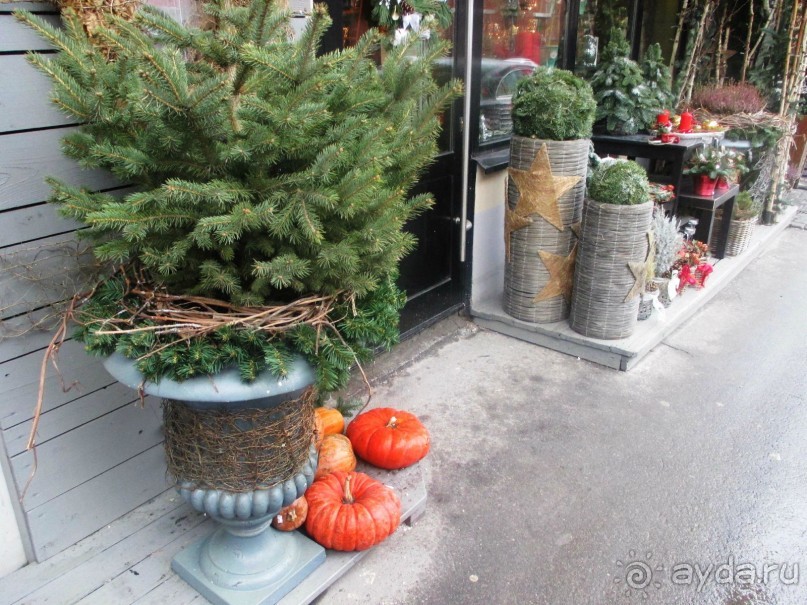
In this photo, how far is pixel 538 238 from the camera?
359 centimetres

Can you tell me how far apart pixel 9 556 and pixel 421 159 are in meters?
1.81

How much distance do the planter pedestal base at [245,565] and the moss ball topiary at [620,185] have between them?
2.26 meters

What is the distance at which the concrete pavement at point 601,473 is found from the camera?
2.17 metres

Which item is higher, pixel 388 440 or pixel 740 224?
pixel 740 224

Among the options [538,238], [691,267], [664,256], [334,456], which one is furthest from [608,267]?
A: [334,456]

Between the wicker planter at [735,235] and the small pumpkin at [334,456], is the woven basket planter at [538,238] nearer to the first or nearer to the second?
the small pumpkin at [334,456]

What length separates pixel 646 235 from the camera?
3.41 meters

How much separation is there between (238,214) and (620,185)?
2431 mm

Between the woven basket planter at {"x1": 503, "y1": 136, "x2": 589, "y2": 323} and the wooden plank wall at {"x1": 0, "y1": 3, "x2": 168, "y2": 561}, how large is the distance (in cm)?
221

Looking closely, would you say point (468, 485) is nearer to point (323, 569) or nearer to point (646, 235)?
point (323, 569)

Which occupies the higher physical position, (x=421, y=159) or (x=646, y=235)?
(x=421, y=159)

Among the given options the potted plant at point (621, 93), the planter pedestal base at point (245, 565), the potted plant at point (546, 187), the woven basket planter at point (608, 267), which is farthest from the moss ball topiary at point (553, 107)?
the planter pedestal base at point (245, 565)

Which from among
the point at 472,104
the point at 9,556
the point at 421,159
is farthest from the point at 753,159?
the point at 9,556

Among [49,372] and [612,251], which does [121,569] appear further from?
[612,251]
